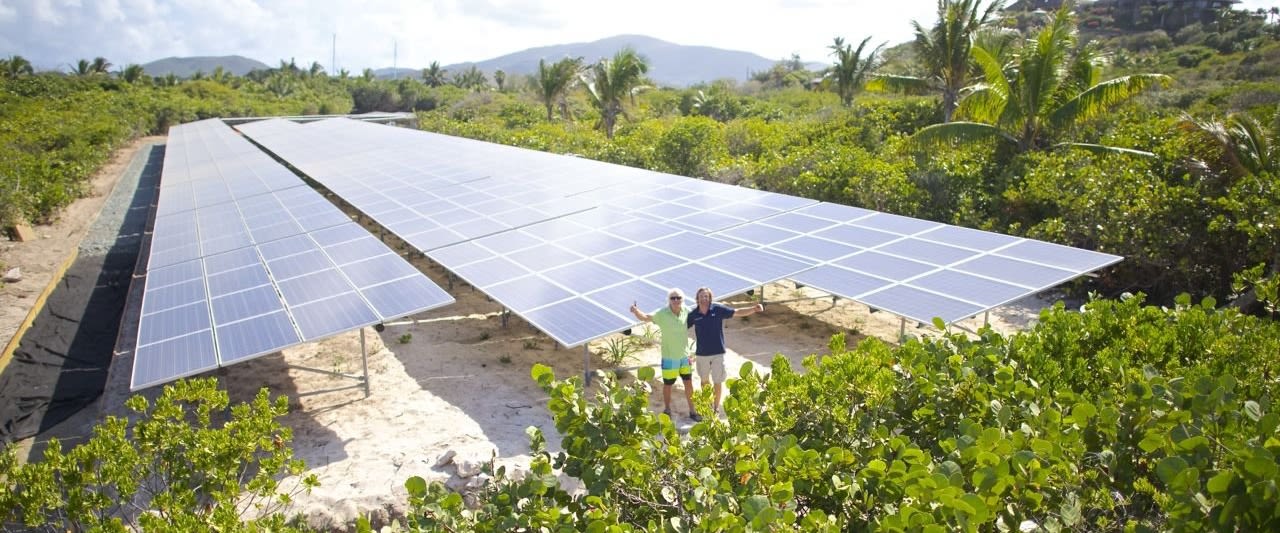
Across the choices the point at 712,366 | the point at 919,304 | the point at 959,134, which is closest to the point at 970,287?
the point at 919,304

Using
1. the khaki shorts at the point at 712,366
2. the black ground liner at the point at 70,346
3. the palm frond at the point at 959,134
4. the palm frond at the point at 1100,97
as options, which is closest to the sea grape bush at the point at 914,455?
the khaki shorts at the point at 712,366

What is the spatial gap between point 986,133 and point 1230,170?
17.9 feet

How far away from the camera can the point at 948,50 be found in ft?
75.1

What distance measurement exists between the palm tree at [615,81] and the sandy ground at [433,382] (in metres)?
21.8

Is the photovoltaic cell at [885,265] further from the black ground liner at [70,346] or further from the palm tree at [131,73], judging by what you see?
the palm tree at [131,73]

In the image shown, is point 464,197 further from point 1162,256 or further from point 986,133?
point 1162,256

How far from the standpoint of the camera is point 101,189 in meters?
29.2

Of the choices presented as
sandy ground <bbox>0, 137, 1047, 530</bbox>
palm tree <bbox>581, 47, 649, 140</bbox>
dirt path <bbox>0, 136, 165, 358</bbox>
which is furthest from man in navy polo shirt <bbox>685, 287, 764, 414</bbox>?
palm tree <bbox>581, 47, 649, 140</bbox>

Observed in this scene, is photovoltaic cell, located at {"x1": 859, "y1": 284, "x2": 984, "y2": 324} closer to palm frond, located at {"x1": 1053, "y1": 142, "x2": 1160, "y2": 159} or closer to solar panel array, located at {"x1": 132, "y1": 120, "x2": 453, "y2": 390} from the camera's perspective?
solar panel array, located at {"x1": 132, "y1": 120, "x2": 453, "y2": 390}

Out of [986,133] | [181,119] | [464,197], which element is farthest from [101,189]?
[986,133]

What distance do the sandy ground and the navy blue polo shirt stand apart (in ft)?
3.62

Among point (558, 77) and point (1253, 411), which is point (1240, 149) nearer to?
point (1253, 411)

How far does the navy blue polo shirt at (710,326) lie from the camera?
8391mm

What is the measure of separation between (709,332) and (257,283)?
6.82 metres
